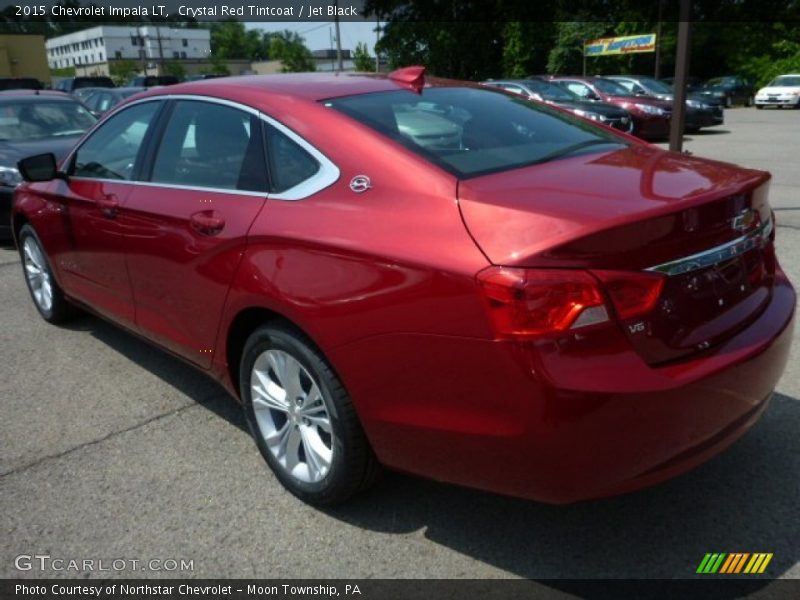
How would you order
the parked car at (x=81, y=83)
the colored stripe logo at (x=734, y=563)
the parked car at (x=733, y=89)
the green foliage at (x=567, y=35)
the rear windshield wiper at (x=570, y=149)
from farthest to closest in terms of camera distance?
the green foliage at (x=567, y=35) → the parked car at (x=733, y=89) → the parked car at (x=81, y=83) → the rear windshield wiper at (x=570, y=149) → the colored stripe logo at (x=734, y=563)

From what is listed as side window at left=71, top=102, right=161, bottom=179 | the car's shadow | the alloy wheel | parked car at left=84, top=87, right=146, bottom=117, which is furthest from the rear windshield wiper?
parked car at left=84, top=87, right=146, bottom=117

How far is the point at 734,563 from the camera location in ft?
7.90

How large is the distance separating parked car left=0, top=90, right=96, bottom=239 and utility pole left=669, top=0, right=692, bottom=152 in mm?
6403

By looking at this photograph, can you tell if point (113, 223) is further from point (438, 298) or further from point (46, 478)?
point (438, 298)

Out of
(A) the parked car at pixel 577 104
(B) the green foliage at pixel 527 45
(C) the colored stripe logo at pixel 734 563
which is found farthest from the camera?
(B) the green foliage at pixel 527 45

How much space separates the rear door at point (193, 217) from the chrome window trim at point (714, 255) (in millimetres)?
1507

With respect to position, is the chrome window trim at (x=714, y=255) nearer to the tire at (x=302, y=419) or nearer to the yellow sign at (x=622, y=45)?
the tire at (x=302, y=419)

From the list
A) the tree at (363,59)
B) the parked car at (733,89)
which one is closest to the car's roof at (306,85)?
the parked car at (733,89)

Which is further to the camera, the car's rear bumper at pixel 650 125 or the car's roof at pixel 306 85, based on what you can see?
the car's rear bumper at pixel 650 125

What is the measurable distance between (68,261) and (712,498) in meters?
3.72

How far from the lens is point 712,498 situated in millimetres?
2773

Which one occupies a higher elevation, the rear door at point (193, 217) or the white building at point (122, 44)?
the white building at point (122, 44)

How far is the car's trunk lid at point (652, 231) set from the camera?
6.71ft

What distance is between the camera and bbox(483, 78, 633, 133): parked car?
15367 mm
